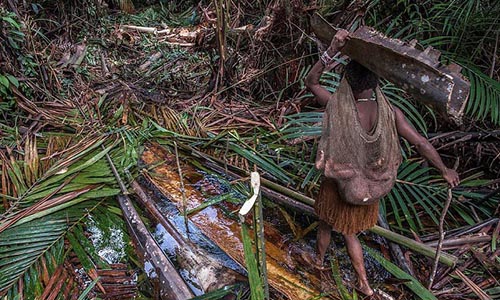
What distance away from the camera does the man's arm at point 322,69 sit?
4.12 feet

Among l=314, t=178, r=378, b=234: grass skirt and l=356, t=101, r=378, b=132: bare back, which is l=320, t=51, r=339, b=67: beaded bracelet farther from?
l=314, t=178, r=378, b=234: grass skirt

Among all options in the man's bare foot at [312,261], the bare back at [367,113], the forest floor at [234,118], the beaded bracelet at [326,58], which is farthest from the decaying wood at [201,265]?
the beaded bracelet at [326,58]

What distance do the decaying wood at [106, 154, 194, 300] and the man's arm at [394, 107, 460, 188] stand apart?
3.22 feet

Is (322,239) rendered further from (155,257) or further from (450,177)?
(155,257)

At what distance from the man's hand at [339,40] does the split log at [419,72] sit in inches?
1.6

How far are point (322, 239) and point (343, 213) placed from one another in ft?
0.65

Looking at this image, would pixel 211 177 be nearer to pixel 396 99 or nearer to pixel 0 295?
pixel 0 295

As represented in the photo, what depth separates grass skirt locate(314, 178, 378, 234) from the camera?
5.08 ft

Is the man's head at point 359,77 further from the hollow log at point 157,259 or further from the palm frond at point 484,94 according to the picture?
the palm frond at point 484,94

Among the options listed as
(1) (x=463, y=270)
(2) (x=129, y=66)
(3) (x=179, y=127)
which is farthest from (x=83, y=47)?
(1) (x=463, y=270)

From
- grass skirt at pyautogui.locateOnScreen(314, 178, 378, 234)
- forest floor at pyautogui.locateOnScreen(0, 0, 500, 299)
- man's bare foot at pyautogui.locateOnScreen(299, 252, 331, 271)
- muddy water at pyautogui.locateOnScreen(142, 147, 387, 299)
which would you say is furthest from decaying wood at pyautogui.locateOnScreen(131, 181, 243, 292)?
grass skirt at pyautogui.locateOnScreen(314, 178, 378, 234)

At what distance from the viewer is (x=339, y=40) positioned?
4.12 feet

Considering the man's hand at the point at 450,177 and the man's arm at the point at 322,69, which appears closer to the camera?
the man's arm at the point at 322,69

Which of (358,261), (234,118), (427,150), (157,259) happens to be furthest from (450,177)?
(234,118)
